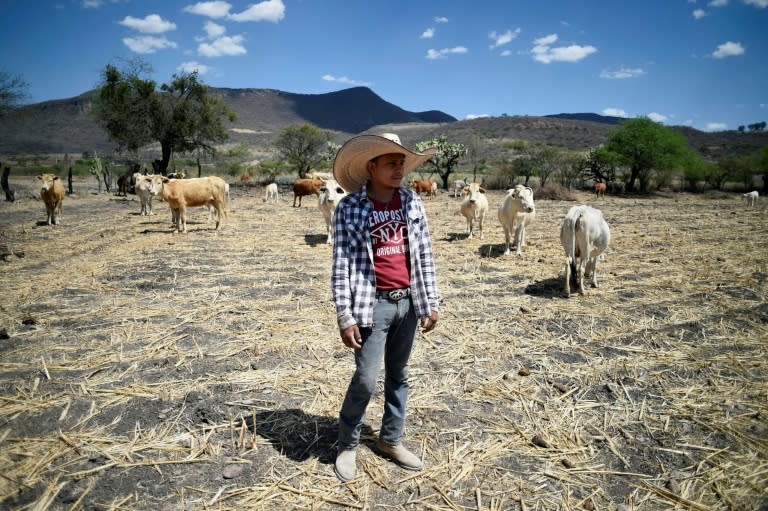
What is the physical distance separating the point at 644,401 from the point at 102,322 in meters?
6.59

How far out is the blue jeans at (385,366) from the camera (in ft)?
8.76

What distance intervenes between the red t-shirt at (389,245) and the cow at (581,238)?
5.12 metres

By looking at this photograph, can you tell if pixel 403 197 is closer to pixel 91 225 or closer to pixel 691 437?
pixel 691 437

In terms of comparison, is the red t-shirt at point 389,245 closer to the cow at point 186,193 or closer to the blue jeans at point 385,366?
the blue jeans at point 385,366

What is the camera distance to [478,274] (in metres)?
8.31

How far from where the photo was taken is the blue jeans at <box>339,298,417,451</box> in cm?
267

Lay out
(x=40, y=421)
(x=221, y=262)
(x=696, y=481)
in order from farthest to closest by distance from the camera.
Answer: (x=221, y=262), (x=40, y=421), (x=696, y=481)

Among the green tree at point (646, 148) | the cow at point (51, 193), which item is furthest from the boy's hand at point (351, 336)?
the green tree at point (646, 148)

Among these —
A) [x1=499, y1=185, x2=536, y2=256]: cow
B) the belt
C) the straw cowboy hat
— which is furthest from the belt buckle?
[x1=499, y1=185, x2=536, y2=256]: cow

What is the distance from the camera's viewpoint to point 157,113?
2725cm

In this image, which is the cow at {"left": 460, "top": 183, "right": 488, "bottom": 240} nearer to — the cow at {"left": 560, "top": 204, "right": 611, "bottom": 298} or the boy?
the cow at {"left": 560, "top": 204, "right": 611, "bottom": 298}

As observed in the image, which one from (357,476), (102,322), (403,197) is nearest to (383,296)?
(403,197)

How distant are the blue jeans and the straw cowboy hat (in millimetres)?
966

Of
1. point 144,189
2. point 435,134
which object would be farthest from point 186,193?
point 435,134
